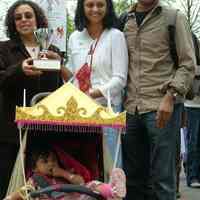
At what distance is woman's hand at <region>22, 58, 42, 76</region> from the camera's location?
4633mm

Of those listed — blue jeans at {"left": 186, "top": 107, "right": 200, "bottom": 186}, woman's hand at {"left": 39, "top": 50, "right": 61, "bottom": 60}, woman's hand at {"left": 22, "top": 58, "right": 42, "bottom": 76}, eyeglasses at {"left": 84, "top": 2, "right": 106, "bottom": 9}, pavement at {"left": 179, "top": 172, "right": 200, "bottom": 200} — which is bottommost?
pavement at {"left": 179, "top": 172, "right": 200, "bottom": 200}

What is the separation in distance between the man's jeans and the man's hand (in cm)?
14

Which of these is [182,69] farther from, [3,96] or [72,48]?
[3,96]

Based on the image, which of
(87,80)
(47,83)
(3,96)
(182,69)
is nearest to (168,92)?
(182,69)

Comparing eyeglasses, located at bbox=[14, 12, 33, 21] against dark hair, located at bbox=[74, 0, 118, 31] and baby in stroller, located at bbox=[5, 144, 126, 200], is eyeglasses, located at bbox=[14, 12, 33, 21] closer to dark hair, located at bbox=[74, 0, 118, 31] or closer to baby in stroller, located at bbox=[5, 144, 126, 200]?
dark hair, located at bbox=[74, 0, 118, 31]

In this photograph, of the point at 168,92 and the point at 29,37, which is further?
the point at 29,37

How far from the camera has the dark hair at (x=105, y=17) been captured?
5.04m

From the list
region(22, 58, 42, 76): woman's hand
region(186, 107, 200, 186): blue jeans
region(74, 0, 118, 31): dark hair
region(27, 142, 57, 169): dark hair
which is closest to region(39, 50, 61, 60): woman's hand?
region(22, 58, 42, 76): woman's hand

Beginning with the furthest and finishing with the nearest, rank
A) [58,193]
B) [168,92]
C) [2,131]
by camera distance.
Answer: [2,131] → [168,92] → [58,193]

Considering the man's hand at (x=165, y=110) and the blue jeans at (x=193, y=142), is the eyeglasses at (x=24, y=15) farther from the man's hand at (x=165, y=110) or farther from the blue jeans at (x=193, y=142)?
the blue jeans at (x=193, y=142)

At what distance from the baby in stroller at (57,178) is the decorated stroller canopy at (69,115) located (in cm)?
34

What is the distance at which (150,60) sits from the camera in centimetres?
493

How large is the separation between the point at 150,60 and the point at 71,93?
3.39 ft

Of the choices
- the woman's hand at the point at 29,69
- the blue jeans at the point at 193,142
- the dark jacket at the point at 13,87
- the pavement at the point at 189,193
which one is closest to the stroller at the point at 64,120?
the woman's hand at the point at 29,69
